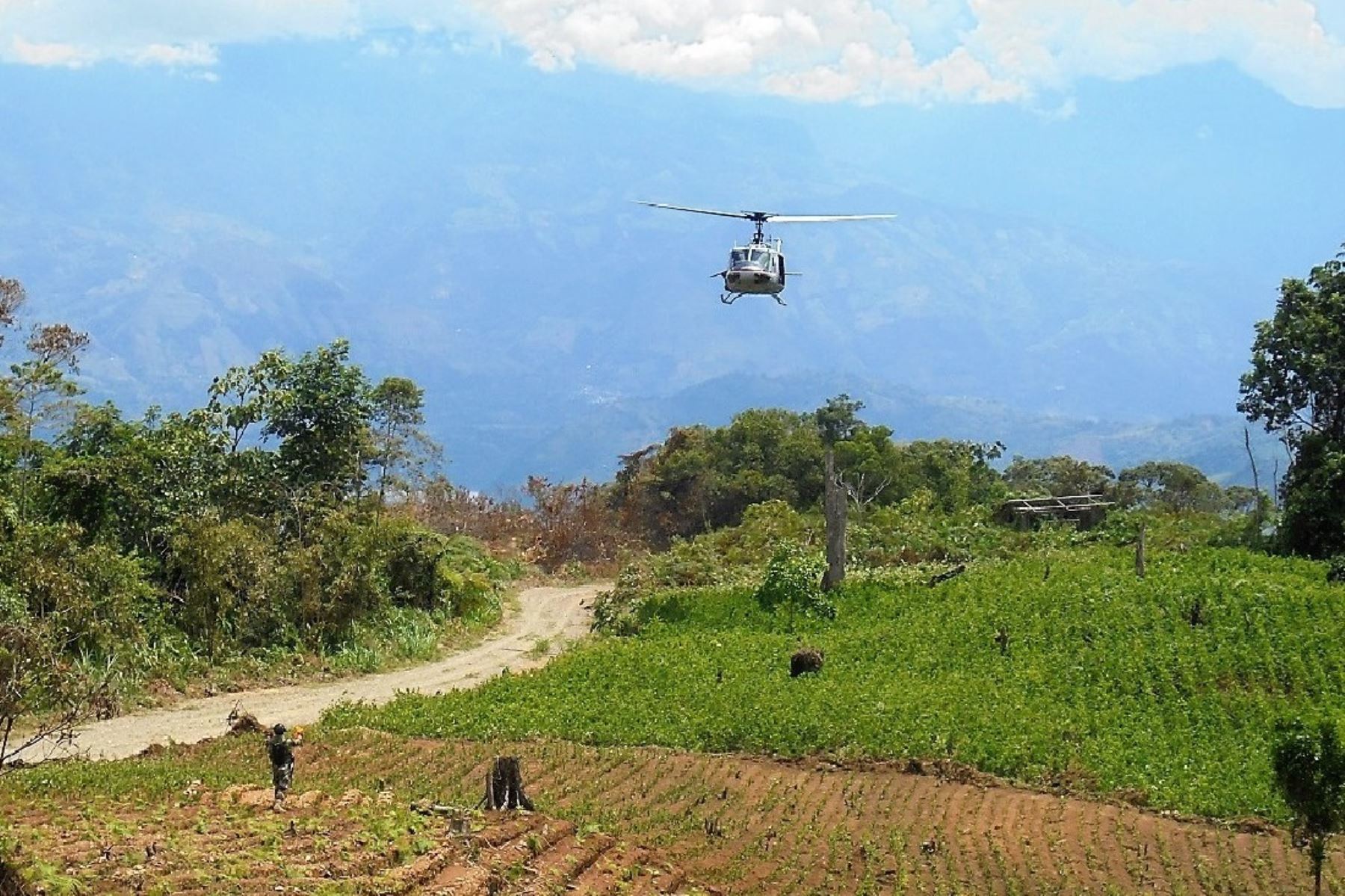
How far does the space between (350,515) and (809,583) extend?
36.1ft

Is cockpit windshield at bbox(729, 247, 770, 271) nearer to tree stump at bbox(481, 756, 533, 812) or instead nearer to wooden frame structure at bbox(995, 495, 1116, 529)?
tree stump at bbox(481, 756, 533, 812)

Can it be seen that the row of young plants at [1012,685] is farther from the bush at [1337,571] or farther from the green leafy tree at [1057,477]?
the green leafy tree at [1057,477]

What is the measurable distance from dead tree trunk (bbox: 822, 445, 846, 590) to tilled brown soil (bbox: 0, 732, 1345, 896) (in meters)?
11.7

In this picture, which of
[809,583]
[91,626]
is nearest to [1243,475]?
[809,583]

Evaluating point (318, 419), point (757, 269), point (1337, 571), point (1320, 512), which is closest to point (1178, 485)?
point (1320, 512)

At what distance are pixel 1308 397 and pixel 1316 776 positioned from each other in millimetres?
26060

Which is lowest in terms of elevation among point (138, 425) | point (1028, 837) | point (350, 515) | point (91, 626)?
point (1028, 837)

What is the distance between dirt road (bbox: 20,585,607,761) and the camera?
20.5 meters

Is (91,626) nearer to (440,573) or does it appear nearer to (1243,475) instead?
(440,573)

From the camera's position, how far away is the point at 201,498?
28953mm

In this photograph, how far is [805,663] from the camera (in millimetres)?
22203

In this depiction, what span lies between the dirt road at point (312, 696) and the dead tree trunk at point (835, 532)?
659cm

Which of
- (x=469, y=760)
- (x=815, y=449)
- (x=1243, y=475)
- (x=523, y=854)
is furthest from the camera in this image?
(x=1243, y=475)

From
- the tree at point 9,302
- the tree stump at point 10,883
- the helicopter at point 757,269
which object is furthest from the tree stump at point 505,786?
the tree at point 9,302
